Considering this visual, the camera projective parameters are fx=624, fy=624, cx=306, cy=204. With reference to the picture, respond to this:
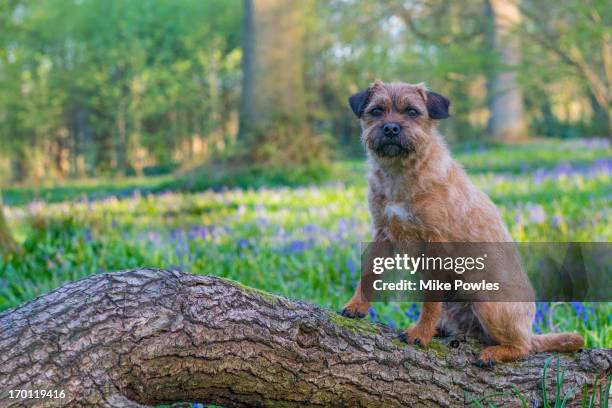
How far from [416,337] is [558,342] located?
0.83 m

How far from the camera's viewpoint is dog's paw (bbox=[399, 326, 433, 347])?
3.12 m

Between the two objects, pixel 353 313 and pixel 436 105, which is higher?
pixel 436 105

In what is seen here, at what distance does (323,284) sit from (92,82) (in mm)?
23999

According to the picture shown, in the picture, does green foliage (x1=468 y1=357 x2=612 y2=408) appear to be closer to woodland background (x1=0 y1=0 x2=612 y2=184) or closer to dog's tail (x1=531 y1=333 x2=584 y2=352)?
dog's tail (x1=531 y1=333 x2=584 y2=352)

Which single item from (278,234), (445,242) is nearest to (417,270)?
(445,242)

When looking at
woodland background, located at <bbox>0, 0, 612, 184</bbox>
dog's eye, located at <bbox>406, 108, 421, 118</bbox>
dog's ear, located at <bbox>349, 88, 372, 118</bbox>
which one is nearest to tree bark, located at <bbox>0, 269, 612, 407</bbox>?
dog's eye, located at <bbox>406, 108, 421, 118</bbox>

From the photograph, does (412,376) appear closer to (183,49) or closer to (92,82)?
(92,82)

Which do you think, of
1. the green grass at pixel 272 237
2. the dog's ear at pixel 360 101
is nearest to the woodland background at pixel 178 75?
the green grass at pixel 272 237

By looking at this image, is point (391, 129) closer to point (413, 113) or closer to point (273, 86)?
point (413, 113)

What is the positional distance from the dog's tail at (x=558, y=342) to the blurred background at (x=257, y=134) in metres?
0.79

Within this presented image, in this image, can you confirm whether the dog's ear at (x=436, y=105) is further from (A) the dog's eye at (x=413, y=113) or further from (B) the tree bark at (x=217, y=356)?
(B) the tree bark at (x=217, y=356)

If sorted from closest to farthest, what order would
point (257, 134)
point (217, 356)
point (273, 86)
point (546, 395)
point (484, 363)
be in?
point (217, 356) < point (546, 395) < point (484, 363) < point (257, 134) < point (273, 86)

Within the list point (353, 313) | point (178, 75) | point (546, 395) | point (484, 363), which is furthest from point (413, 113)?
point (178, 75)

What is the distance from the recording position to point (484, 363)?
3176 millimetres
